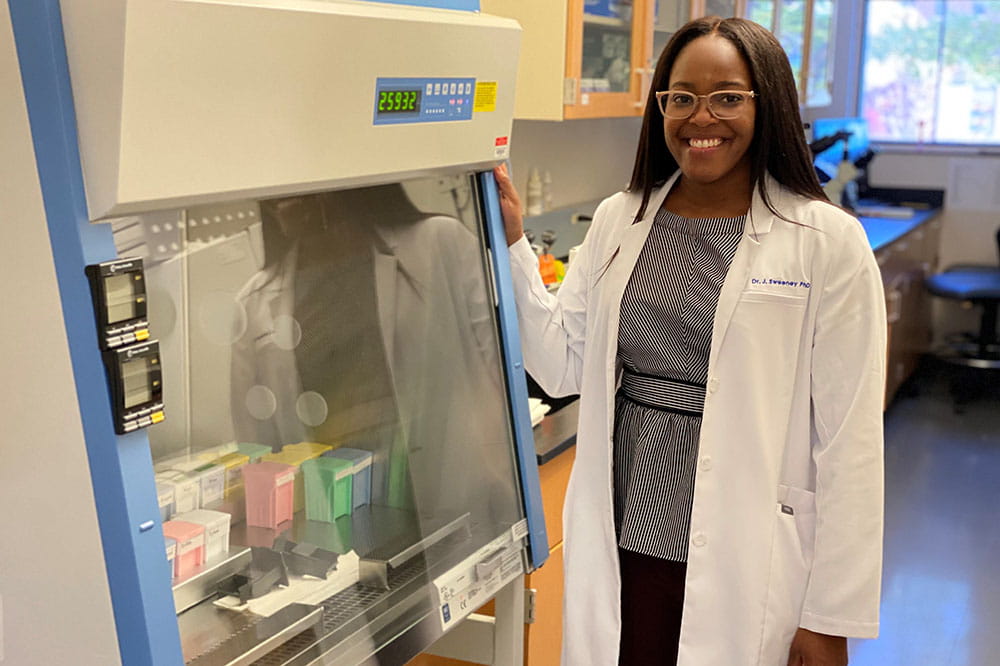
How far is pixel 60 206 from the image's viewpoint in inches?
34.6

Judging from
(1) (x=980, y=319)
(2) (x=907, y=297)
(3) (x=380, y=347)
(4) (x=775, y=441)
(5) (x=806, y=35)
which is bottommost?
(1) (x=980, y=319)

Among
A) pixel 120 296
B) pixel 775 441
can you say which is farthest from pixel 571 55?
pixel 120 296

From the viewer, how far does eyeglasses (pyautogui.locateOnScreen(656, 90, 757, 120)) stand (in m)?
1.45

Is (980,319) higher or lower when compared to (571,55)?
lower

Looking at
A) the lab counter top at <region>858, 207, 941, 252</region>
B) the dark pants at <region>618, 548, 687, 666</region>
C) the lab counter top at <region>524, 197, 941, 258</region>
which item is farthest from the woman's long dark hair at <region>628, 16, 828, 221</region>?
the lab counter top at <region>858, 207, 941, 252</region>

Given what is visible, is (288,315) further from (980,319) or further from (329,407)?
(980,319)

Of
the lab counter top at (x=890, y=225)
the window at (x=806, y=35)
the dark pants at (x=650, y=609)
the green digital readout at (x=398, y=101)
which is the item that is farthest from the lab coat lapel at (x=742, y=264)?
the lab counter top at (x=890, y=225)

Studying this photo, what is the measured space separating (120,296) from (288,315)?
1.50 feet

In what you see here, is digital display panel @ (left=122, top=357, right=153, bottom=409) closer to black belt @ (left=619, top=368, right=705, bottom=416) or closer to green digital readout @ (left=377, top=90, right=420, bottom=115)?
green digital readout @ (left=377, top=90, right=420, bottom=115)

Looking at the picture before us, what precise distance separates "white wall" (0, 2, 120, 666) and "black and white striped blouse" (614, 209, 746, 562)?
0.88 m

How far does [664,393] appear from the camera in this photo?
159 centimetres

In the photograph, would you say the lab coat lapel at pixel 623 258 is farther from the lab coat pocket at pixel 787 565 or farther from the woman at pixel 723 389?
the lab coat pocket at pixel 787 565

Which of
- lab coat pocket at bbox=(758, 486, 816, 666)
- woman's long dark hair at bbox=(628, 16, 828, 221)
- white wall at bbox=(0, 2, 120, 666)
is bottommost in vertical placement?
lab coat pocket at bbox=(758, 486, 816, 666)

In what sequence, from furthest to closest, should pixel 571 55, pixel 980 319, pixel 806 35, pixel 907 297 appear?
pixel 980 319 → pixel 907 297 → pixel 806 35 → pixel 571 55
